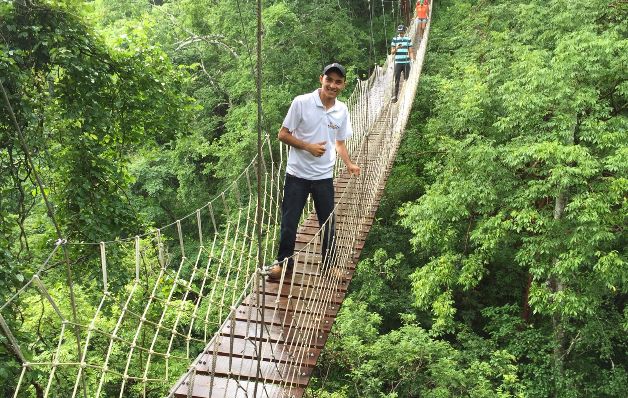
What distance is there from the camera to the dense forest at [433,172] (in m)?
3.05

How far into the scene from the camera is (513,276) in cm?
642

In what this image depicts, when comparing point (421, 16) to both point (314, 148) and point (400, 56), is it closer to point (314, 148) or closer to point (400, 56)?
point (400, 56)

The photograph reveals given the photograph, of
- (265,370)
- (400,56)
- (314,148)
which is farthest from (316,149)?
(400,56)

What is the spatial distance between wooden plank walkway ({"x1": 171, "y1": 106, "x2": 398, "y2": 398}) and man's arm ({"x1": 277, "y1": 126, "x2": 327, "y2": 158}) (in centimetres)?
27

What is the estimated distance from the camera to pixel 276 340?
1653mm

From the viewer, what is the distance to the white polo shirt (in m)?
1.81

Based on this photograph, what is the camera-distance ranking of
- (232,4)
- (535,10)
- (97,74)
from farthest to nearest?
(232,4), (535,10), (97,74)

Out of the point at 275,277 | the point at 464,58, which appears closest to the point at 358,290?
the point at 464,58

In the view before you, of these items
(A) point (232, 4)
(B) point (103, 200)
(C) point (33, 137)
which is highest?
(A) point (232, 4)

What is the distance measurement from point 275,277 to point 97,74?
173cm

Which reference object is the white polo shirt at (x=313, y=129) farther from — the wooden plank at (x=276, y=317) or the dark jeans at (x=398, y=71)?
the dark jeans at (x=398, y=71)

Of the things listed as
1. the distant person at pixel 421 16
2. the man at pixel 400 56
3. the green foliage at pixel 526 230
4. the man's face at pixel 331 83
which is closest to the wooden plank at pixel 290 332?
the man's face at pixel 331 83

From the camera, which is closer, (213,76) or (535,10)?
(535,10)

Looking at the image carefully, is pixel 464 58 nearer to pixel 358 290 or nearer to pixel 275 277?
pixel 358 290
